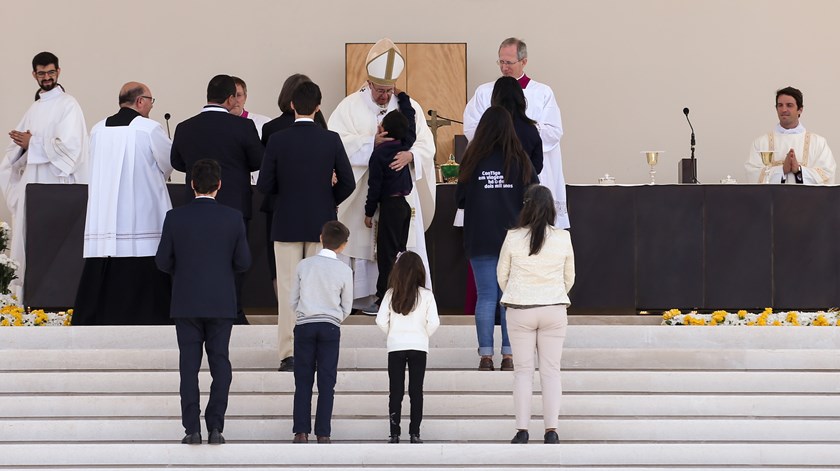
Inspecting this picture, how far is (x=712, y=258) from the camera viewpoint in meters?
10.5

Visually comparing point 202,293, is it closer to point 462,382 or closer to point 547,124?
point 462,382

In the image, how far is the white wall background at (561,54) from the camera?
565 inches

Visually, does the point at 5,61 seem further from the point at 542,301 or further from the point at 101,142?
the point at 542,301

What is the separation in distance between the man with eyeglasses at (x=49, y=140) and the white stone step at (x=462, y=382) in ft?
8.34

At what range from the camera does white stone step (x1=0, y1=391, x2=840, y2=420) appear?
27.0ft

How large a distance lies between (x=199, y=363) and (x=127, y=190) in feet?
7.85

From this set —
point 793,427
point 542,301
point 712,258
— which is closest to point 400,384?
point 542,301

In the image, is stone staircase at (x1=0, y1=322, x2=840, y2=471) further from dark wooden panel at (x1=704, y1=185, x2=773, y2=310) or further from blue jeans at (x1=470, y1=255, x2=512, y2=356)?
dark wooden panel at (x1=704, y1=185, x2=773, y2=310)

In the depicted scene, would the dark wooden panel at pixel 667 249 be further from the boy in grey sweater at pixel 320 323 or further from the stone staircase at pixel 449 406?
the boy in grey sweater at pixel 320 323

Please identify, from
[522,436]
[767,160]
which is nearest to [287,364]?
[522,436]

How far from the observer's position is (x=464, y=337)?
30.3 feet

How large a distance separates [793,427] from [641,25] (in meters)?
7.13

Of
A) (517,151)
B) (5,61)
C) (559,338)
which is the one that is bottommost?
(559,338)
